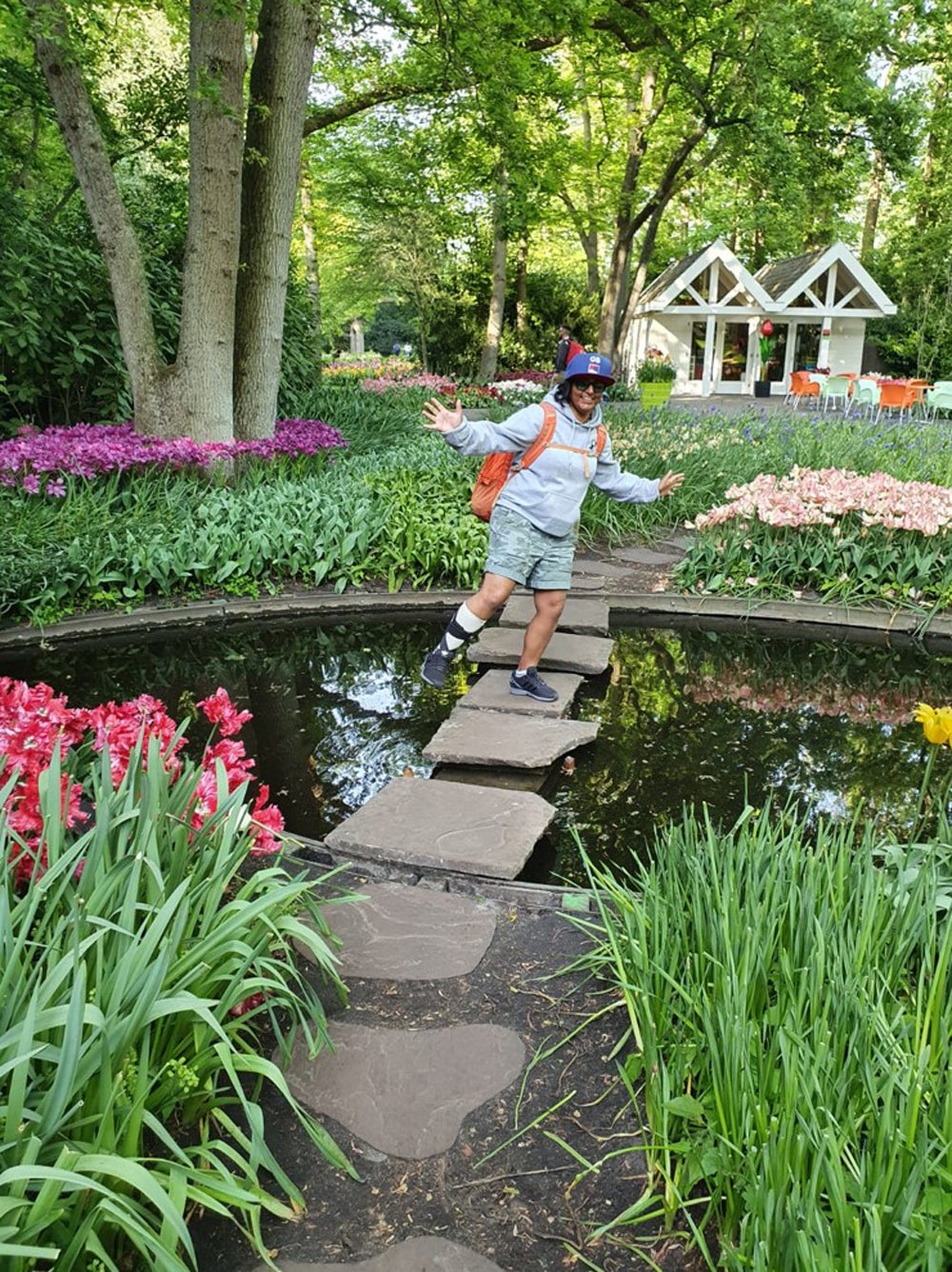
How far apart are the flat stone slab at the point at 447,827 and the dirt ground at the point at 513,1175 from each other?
2.37 feet

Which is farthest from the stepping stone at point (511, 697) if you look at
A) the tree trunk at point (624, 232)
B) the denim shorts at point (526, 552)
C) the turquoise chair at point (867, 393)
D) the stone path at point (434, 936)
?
the tree trunk at point (624, 232)

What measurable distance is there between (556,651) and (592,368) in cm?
171

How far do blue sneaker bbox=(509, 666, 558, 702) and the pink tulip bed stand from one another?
2369 millimetres

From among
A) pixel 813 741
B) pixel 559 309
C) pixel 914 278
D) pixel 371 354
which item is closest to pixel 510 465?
pixel 813 741

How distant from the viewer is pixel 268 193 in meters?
8.28

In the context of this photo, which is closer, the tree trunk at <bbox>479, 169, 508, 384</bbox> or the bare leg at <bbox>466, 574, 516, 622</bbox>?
the bare leg at <bbox>466, 574, 516, 622</bbox>

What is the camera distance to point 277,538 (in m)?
6.61

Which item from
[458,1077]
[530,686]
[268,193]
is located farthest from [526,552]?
[268,193]

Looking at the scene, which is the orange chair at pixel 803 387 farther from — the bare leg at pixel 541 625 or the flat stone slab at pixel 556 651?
the bare leg at pixel 541 625

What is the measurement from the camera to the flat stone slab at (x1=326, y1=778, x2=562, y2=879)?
3025 mm

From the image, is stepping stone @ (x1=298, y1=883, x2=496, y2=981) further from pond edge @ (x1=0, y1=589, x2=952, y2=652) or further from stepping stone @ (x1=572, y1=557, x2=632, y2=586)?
stepping stone @ (x1=572, y1=557, x2=632, y2=586)

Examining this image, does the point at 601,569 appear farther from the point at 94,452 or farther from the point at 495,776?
the point at 94,452

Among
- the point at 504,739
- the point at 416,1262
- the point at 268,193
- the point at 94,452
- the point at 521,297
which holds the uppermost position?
the point at 521,297

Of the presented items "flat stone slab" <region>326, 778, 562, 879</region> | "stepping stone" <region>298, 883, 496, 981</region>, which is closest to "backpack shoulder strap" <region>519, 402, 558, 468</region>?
"flat stone slab" <region>326, 778, 562, 879</region>
